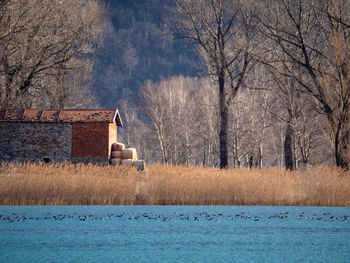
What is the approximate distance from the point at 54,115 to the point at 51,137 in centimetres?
125

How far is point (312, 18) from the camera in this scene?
69.3 ft

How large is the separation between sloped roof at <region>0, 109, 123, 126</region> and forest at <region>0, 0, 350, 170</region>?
0.68 meters

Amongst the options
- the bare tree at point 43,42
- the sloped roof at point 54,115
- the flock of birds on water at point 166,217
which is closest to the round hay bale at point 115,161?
the sloped roof at point 54,115

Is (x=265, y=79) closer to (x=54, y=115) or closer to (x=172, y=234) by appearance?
(x=54, y=115)

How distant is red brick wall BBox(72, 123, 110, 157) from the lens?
26.5m

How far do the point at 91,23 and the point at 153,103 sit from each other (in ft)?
52.6

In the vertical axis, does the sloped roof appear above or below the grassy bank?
above

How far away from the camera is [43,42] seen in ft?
81.5

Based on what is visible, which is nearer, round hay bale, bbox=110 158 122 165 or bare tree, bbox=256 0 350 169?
bare tree, bbox=256 0 350 169

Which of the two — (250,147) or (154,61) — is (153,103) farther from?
(154,61)

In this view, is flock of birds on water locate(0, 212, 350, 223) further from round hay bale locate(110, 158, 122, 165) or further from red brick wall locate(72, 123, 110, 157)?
red brick wall locate(72, 123, 110, 157)

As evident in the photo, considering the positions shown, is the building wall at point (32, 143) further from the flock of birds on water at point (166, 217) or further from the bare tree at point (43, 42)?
the flock of birds on water at point (166, 217)

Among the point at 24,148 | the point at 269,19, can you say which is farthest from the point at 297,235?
the point at 24,148

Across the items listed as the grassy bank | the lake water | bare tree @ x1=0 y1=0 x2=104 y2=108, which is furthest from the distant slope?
the lake water
